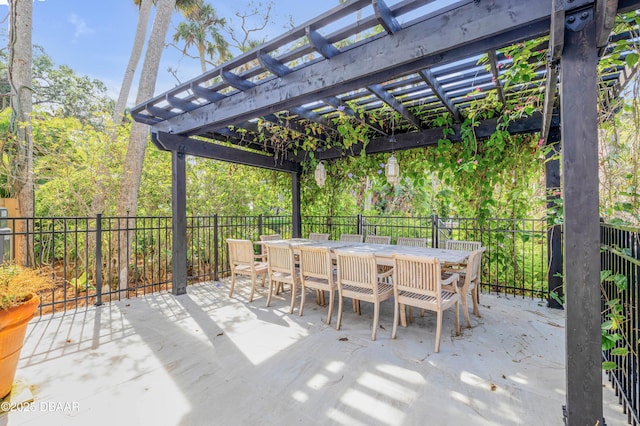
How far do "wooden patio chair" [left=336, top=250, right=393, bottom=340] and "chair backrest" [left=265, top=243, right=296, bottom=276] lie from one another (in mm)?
764

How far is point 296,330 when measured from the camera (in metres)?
3.10

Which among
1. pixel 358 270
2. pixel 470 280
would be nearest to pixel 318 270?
pixel 358 270

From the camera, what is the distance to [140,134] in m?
5.54

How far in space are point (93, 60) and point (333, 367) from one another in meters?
12.3

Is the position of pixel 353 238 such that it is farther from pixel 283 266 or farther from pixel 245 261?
pixel 245 261

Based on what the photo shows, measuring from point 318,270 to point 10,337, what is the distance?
2599mm

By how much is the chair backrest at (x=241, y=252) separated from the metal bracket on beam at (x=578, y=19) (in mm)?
3676

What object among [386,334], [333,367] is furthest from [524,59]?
[333,367]

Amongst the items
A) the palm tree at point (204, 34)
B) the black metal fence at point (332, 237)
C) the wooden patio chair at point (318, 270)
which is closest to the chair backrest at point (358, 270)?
the wooden patio chair at point (318, 270)

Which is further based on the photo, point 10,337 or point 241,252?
point 241,252

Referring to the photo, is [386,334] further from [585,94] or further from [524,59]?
[524,59]

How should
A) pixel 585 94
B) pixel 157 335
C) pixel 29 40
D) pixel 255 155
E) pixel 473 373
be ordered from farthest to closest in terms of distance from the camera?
1. pixel 255 155
2. pixel 29 40
3. pixel 157 335
4. pixel 473 373
5. pixel 585 94

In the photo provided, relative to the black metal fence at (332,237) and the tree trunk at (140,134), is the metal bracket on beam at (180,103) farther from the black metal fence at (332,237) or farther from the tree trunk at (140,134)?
the tree trunk at (140,134)

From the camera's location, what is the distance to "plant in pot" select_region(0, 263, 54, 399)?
1.89 meters
